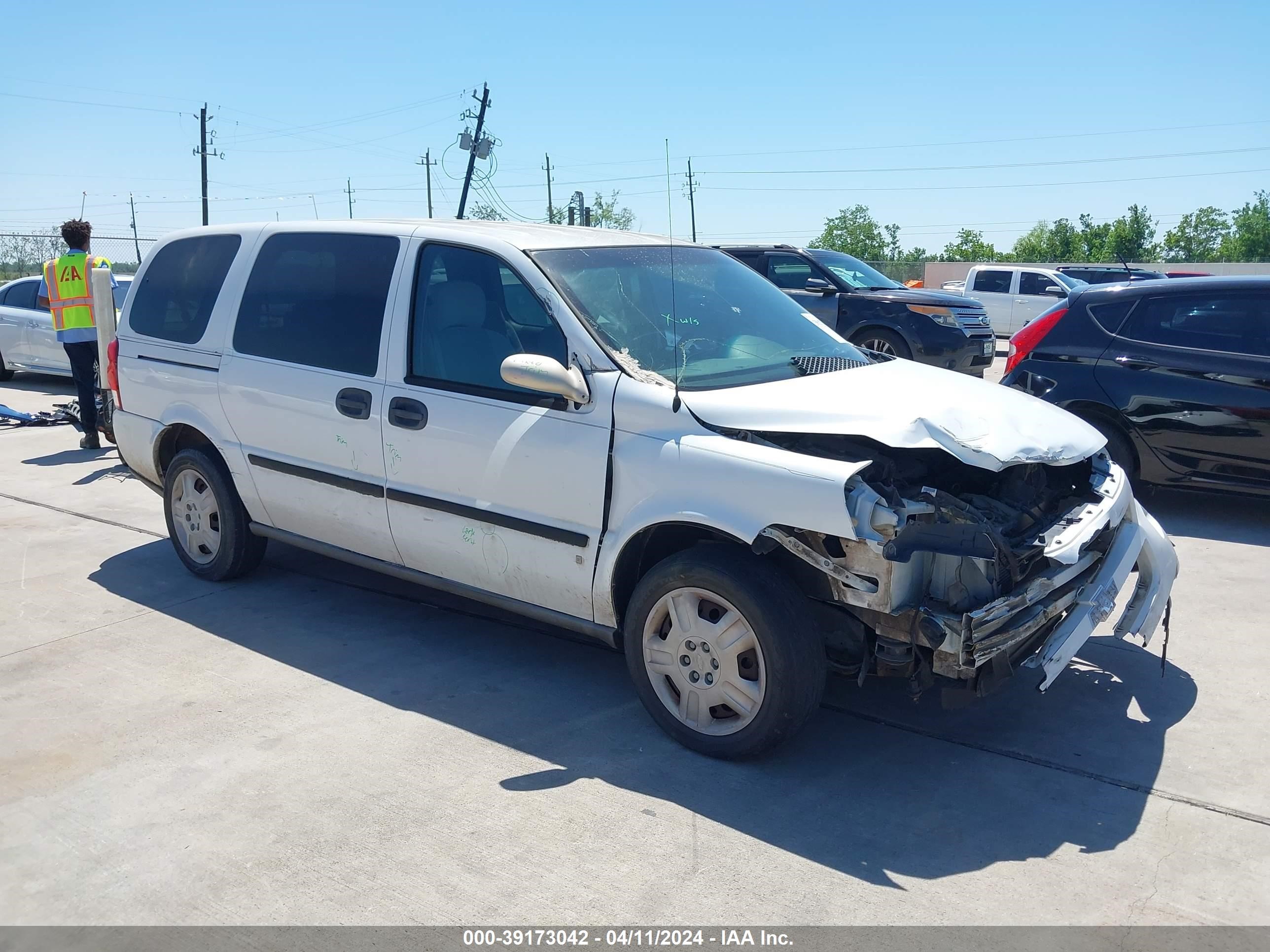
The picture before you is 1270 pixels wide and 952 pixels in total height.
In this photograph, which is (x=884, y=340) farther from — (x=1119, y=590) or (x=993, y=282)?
(x=993, y=282)

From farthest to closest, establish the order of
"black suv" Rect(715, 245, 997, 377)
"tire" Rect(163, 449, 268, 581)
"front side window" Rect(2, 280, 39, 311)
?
"front side window" Rect(2, 280, 39, 311)
"black suv" Rect(715, 245, 997, 377)
"tire" Rect(163, 449, 268, 581)

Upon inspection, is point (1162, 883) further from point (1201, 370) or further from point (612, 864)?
point (1201, 370)

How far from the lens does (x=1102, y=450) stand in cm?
467

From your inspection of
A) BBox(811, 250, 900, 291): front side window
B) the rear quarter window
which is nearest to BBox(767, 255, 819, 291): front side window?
BBox(811, 250, 900, 291): front side window

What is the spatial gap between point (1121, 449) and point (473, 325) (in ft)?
16.6

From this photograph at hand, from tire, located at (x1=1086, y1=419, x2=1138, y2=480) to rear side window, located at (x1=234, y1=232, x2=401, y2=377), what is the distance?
509cm

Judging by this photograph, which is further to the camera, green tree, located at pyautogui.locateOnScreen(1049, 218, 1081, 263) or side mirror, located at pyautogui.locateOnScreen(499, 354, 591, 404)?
green tree, located at pyautogui.locateOnScreen(1049, 218, 1081, 263)

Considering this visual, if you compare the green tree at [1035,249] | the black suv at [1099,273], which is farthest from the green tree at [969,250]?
the black suv at [1099,273]

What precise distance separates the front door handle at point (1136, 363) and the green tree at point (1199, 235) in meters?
79.6

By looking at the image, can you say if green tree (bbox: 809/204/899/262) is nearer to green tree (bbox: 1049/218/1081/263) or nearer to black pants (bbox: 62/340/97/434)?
green tree (bbox: 1049/218/1081/263)

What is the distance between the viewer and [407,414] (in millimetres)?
4680
